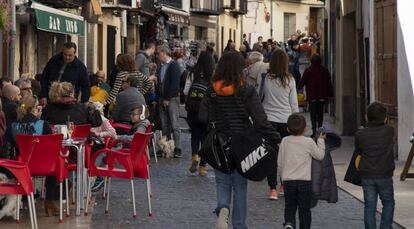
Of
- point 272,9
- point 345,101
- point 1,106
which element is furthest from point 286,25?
point 1,106

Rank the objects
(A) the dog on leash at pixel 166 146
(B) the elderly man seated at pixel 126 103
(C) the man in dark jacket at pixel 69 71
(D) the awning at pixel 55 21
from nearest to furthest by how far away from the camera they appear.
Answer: (C) the man in dark jacket at pixel 69 71 < (B) the elderly man seated at pixel 126 103 < (A) the dog on leash at pixel 166 146 < (D) the awning at pixel 55 21

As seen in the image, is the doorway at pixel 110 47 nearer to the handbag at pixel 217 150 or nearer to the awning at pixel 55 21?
the awning at pixel 55 21

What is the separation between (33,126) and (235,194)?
9.36ft

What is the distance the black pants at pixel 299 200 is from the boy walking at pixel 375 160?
63cm

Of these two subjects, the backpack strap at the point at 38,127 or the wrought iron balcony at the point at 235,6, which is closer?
the backpack strap at the point at 38,127

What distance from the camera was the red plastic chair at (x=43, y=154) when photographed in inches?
499

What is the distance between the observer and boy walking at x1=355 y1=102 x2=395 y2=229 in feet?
38.5

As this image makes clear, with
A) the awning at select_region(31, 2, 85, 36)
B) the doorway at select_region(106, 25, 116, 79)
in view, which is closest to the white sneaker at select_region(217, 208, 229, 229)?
the awning at select_region(31, 2, 85, 36)

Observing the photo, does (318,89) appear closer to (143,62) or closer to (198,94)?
(143,62)

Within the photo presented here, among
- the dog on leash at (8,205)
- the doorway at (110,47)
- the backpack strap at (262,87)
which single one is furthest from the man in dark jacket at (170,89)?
the doorway at (110,47)

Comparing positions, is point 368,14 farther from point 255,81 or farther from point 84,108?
point 84,108

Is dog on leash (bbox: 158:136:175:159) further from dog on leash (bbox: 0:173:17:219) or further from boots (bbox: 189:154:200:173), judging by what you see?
dog on leash (bbox: 0:173:17:219)

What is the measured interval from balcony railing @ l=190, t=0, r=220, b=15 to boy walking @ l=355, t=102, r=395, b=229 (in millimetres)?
45882

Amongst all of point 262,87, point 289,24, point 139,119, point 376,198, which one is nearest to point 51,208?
point 262,87
